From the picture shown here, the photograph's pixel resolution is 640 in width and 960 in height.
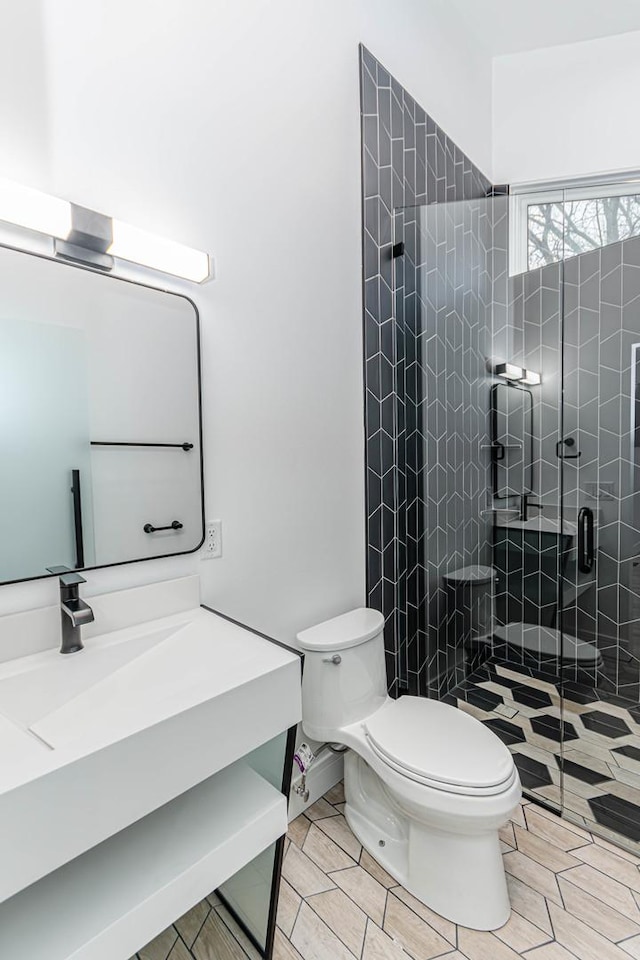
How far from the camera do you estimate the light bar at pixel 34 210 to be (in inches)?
40.2

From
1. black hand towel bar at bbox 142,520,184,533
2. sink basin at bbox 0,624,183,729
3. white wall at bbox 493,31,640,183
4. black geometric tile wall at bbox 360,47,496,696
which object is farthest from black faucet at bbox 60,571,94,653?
white wall at bbox 493,31,640,183

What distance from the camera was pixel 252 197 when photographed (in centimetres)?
155

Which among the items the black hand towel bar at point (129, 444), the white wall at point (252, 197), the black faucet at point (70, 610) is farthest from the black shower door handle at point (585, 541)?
the black faucet at point (70, 610)

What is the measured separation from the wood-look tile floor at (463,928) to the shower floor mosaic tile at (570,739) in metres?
0.12

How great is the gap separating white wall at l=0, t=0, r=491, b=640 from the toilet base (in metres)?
0.73

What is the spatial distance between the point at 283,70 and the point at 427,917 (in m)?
2.65

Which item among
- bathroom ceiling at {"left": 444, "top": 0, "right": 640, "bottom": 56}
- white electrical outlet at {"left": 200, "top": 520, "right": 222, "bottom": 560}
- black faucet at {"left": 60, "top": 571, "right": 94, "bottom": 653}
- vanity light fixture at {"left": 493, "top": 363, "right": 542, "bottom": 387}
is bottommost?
black faucet at {"left": 60, "top": 571, "right": 94, "bottom": 653}

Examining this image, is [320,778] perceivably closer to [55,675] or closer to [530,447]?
[55,675]

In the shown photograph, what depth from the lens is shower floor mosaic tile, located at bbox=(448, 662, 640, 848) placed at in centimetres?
176

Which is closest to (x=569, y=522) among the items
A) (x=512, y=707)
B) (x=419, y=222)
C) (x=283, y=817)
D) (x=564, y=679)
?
(x=564, y=679)

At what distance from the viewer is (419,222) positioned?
85.5 inches

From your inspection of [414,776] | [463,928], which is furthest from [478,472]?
[463,928]

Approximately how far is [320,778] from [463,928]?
656 millimetres

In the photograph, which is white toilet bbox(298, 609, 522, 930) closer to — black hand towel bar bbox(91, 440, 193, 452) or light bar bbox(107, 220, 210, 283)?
black hand towel bar bbox(91, 440, 193, 452)
